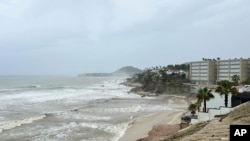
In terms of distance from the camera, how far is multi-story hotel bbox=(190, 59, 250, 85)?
99500mm

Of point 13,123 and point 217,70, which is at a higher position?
point 217,70

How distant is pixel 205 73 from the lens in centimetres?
11338

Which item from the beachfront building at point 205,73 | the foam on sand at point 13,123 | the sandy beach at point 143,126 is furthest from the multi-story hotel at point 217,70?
the foam on sand at point 13,123

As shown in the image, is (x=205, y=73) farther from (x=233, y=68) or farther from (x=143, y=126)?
(x=143, y=126)

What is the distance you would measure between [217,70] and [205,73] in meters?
4.06

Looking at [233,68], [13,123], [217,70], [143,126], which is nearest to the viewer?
[143,126]

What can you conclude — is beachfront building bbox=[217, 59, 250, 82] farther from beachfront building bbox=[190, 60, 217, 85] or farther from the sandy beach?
the sandy beach

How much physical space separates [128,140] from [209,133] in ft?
49.6

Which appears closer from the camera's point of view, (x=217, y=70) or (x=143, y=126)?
(x=143, y=126)

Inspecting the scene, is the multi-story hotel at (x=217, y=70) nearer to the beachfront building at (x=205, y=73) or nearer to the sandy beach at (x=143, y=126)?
the beachfront building at (x=205, y=73)

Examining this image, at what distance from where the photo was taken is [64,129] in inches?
1315

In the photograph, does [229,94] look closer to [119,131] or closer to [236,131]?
[119,131]

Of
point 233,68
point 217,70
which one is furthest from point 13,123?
point 217,70

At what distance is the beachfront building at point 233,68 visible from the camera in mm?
99000
